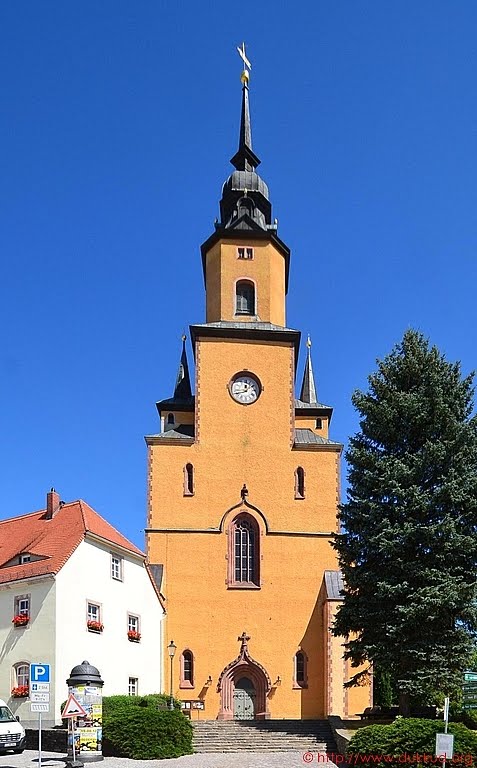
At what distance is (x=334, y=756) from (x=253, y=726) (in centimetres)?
554

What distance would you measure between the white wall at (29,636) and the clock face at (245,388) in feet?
45.7

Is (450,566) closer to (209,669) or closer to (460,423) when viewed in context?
(460,423)

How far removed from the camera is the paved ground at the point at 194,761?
21.2 m

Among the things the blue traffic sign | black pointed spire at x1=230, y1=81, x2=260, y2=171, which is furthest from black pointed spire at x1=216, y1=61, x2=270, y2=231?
the blue traffic sign

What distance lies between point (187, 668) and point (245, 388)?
1169 cm

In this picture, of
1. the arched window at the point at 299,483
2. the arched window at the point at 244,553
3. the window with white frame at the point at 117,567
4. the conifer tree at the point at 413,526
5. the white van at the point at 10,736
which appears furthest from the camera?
the arched window at the point at 299,483

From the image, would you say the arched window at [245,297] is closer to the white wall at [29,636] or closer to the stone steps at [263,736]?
the white wall at [29,636]

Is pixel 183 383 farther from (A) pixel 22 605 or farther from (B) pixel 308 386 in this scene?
(A) pixel 22 605

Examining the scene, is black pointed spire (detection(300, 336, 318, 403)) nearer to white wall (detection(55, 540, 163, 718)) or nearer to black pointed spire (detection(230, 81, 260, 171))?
black pointed spire (detection(230, 81, 260, 171))

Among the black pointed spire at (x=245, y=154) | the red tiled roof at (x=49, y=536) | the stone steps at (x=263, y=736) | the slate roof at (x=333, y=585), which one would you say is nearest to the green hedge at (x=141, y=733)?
the stone steps at (x=263, y=736)

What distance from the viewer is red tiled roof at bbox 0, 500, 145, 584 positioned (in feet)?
95.0

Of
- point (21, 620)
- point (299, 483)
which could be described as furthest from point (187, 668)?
point (21, 620)

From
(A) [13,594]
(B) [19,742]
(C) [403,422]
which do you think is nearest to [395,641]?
(C) [403,422]

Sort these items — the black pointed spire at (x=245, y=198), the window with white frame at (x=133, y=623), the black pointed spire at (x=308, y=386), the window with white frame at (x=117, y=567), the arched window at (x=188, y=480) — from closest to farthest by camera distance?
the window with white frame at (x=117, y=567) → the window with white frame at (x=133, y=623) → the arched window at (x=188, y=480) → the black pointed spire at (x=245, y=198) → the black pointed spire at (x=308, y=386)
